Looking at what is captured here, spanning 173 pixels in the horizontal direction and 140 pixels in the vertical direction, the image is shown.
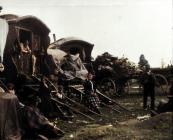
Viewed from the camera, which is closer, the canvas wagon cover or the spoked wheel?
the canvas wagon cover

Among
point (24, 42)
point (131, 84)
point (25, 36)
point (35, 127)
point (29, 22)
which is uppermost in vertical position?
point (29, 22)

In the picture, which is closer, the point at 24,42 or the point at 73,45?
the point at 24,42

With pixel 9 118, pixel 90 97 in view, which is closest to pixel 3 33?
pixel 90 97

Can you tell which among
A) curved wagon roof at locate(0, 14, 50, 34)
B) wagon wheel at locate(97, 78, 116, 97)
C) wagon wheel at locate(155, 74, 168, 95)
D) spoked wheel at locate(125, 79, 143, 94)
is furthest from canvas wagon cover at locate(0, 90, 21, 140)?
spoked wheel at locate(125, 79, 143, 94)

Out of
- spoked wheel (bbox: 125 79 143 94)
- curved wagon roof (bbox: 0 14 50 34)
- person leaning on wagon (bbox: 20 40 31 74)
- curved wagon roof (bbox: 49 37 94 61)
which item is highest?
curved wagon roof (bbox: 0 14 50 34)

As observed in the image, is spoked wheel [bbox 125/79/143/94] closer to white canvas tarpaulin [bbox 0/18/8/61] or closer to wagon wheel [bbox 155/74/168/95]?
wagon wheel [bbox 155/74/168/95]

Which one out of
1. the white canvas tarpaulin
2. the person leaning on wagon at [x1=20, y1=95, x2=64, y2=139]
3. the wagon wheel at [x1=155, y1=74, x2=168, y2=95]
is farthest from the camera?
the wagon wheel at [x1=155, y1=74, x2=168, y2=95]

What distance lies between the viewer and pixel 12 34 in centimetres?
2025

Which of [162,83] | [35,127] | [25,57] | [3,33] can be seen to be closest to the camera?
[35,127]

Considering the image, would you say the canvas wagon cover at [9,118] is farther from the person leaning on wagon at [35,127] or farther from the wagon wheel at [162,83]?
the wagon wheel at [162,83]

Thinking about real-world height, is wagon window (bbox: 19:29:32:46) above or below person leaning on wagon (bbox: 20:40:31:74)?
above

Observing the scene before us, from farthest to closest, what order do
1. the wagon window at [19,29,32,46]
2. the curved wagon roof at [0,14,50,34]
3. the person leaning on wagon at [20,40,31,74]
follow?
the wagon window at [19,29,32,46]
the curved wagon roof at [0,14,50,34]
the person leaning on wagon at [20,40,31,74]

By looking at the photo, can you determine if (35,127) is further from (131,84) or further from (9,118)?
(131,84)

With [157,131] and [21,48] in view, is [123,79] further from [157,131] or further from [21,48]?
[157,131]
